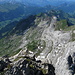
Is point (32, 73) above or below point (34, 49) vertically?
above

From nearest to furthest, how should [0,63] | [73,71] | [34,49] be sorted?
[0,63], [73,71], [34,49]

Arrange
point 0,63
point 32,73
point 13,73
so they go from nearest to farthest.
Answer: point 13,73 < point 32,73 < point 0,63

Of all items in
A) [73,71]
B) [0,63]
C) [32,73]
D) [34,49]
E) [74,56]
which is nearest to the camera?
[32,73]

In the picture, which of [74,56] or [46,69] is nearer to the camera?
[46,69]

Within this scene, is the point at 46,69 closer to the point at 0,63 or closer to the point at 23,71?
the point at 23,71

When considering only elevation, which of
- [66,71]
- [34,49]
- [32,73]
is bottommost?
[34,49]

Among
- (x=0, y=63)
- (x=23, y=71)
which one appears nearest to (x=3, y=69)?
(x=0, y=63)

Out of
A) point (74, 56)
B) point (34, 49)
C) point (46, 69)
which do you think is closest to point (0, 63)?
point (46, 69)

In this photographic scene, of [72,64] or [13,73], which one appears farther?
[72,64]

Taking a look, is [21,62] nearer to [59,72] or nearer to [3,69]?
[3,69]
